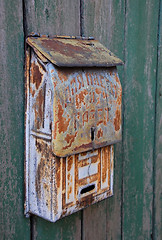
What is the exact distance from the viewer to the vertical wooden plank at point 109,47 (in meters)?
1.00

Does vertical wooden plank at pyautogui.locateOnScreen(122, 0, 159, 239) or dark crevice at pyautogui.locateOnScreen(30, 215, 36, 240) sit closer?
dark crevice at pyautogui.locateOnScreen(30, 215, 36, 240)

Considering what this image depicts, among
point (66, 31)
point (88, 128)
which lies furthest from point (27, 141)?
point (66, 31)

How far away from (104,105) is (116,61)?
0.14m

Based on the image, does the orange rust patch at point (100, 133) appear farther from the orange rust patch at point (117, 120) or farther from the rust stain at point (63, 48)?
the rust stain at point (63, 48)

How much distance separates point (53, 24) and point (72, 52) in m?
0.12

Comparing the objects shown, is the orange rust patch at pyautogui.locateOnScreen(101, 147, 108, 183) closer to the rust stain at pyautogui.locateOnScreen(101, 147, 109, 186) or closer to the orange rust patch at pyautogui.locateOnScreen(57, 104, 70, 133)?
the rust stain at pyautogui.locateOnScreen(101, 147, 109, 186)

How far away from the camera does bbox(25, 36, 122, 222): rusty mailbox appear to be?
29.3 inches

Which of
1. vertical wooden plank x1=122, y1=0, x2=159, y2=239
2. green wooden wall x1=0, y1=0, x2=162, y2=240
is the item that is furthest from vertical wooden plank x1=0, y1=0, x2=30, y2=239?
vertical wooden plank x1=122, y1=0, x2=159, y2=239

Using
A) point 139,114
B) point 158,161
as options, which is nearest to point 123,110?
point 139,114

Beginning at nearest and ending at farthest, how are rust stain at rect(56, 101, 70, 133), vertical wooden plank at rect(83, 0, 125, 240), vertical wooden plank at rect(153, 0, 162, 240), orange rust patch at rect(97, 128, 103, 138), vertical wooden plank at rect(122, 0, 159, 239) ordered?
rust stain at rect(56, 101, 70, 133) → orange rust patch at rect(97, 128, 103, 138) → vertical wooden plank at rect(83, 0, 125, 240) → vertical wooden plank at rect(122, 0, 159, 239) → vertical wooden plank at rect(153, 0, 162, 240)

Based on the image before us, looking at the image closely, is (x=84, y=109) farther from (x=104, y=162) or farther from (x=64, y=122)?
(x=104, y=162)

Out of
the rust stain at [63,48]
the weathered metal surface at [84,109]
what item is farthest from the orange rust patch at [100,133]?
the rust stain at [63,48]

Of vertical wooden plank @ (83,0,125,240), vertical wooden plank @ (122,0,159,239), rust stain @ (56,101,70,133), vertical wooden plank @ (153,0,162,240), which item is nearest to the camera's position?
rust stain @ (56,101,70,133)

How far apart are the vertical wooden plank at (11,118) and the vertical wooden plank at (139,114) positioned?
465mm
